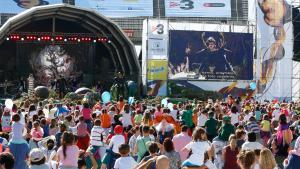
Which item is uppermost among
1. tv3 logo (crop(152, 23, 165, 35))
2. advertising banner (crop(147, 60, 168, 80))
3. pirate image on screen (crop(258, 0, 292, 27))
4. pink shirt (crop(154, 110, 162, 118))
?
pirate image on screen (crop(258, 0, 292, 27))

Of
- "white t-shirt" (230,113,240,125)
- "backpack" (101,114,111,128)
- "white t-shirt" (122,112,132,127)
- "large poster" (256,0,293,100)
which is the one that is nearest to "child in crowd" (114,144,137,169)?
"backpack" (101,114,111,128)

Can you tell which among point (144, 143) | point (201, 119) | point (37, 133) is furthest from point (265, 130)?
point (37, 133)

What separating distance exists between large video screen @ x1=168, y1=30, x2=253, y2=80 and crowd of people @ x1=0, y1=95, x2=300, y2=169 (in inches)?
771

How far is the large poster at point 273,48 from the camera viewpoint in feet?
130

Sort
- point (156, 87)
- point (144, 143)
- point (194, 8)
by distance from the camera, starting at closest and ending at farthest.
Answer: point (144, 143) < point (156, 87) < point (194, 8)

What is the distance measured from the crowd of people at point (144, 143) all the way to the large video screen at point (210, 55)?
1960cm

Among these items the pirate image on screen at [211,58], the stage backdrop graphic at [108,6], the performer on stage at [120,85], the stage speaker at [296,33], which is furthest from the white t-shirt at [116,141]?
the stage backdrop graphic at [108,6]

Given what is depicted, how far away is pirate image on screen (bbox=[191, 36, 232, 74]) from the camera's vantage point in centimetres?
4175

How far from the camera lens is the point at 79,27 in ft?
148

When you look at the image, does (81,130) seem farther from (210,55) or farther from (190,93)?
(210,55)

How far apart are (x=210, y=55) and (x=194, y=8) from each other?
719 inches

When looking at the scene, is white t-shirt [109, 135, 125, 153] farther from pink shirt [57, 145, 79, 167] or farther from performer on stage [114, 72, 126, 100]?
performer on stage [114, 72, 126, 100]

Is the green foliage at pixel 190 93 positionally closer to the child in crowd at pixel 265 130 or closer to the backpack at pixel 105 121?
the child in crowd at pixel 265 130

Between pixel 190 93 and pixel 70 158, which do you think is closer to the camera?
pixel 70 158
